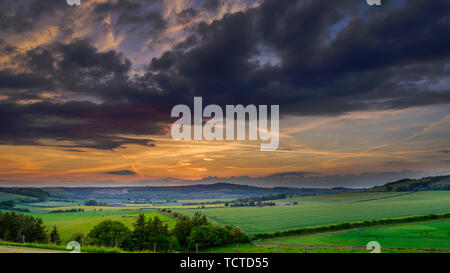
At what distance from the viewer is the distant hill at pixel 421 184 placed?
146m

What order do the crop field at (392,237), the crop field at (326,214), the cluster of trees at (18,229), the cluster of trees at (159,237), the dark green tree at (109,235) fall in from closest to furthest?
1. the crop field at (392,237)
2. the cluster of trees at (18,229)
3. the dark green tree at (109,235)
4. the cluster of trees at (159,237)
5. the crop field at (326,214)

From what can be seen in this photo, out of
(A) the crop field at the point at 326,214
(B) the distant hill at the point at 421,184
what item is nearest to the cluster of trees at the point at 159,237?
(A) the crop field at the point at 326,214

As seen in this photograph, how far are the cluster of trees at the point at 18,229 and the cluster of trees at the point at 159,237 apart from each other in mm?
9576

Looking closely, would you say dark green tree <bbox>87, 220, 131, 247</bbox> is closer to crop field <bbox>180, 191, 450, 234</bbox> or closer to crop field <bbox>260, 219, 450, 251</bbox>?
crop field <bbox>260, 219, 450, 251</bbox>

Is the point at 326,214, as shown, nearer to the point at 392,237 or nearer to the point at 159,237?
the point at 392,237

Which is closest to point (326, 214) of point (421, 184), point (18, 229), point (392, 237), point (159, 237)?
point (392, 237)

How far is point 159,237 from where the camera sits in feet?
173

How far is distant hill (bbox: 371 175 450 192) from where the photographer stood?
145875 millimetres

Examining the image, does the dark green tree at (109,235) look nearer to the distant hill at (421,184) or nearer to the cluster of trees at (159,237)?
the cluster of trees at (159,237)

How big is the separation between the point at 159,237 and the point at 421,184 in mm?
153529

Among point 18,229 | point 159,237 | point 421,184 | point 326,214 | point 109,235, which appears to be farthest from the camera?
point 421,184
